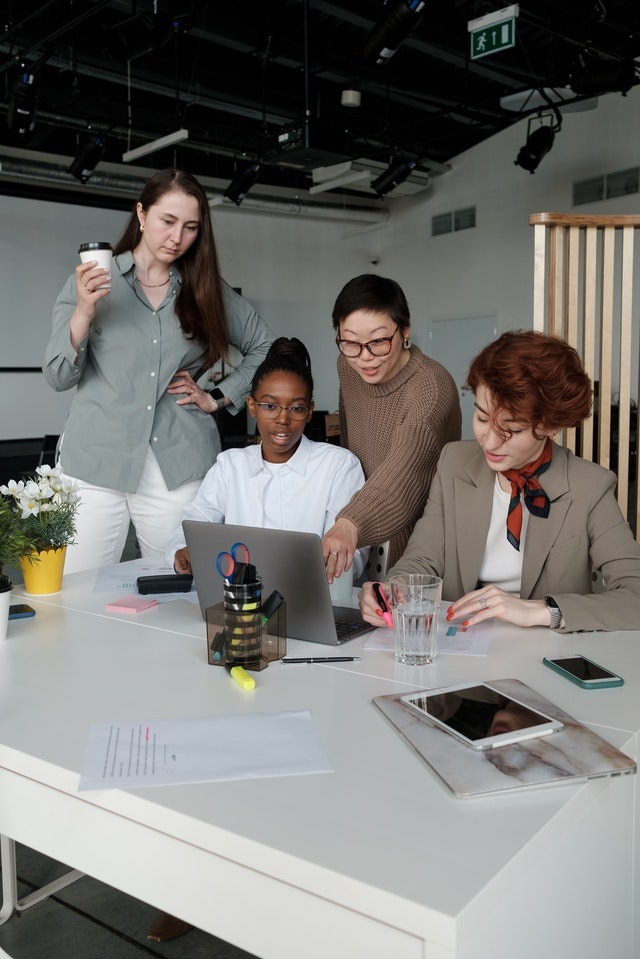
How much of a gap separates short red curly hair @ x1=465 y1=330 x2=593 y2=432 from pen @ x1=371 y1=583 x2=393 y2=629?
18.6 inches

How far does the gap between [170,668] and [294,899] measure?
66 cm

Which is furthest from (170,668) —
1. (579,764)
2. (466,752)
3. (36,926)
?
(36,926)

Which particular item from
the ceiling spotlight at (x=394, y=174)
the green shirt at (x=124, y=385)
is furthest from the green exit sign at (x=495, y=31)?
the ceiling spotlight at (x=394, y=174)

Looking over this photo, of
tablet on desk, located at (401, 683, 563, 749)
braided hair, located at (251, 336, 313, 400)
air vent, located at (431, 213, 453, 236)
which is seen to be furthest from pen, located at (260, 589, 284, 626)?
air vent, located at (431, 213, 453, 236)

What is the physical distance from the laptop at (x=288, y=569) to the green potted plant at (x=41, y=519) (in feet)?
1.49

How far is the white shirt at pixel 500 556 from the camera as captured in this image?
1.96 meters

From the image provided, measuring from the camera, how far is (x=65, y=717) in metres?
1.26

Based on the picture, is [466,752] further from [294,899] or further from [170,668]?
[170,668]

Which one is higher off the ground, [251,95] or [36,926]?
[251,95]

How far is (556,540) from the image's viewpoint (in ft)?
6.15

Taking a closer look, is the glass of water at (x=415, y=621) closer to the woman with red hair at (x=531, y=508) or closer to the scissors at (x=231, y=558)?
the woman with red hair at (x=531, y=508)

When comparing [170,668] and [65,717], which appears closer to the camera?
[65,717]

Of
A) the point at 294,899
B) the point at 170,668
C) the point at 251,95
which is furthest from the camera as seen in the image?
the point at 251,95

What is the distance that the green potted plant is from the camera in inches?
76.5
